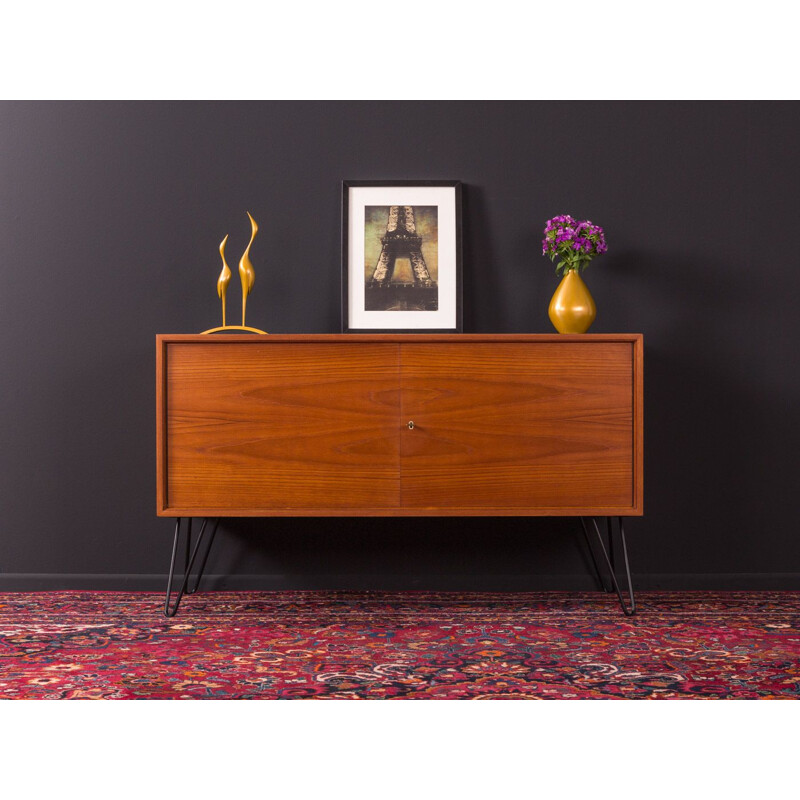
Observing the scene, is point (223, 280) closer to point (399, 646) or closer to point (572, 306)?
point (572, 306)

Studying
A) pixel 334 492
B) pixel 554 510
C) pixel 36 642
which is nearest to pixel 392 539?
pixel 334 492

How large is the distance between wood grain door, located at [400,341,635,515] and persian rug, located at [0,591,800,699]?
403mm

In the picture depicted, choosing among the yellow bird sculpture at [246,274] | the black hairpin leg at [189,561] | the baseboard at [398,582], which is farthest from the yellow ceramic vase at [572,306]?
the black hairpin leg at [189,561]

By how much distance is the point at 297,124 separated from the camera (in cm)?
290

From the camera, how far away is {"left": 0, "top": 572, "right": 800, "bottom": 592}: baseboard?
286 centimetres

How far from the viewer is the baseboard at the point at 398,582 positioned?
2859mm

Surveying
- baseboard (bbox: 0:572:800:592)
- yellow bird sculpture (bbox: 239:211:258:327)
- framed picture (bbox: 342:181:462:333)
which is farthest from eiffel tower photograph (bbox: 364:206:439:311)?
baseboard (bbox: 0:572:800:592)

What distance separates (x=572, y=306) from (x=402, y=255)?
2.25 feet

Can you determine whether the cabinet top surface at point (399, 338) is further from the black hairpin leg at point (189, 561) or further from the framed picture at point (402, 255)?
the black hairpin leg at point (189, 561)

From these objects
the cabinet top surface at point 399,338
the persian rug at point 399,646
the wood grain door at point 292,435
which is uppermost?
the cabinet top surface at point 399,338

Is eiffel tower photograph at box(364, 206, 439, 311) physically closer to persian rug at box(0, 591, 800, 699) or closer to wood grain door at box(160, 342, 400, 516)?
wood grain door at box(160, 342, 400, 516)

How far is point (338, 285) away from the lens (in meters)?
2.88

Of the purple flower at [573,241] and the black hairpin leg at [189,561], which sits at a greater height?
the purple flower at [573,241]

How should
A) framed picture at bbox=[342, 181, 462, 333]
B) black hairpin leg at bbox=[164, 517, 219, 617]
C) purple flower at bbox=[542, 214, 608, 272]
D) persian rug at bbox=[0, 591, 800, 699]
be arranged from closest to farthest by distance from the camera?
persian rug at bbox=[0, 591, 800, 699] < black hairpin leg at bbox=[164, 517, 219, 617] < purple flower at bbox=[542, 214, 608, 272] < framed picture at bbox=[342, 181, 462, 333]
